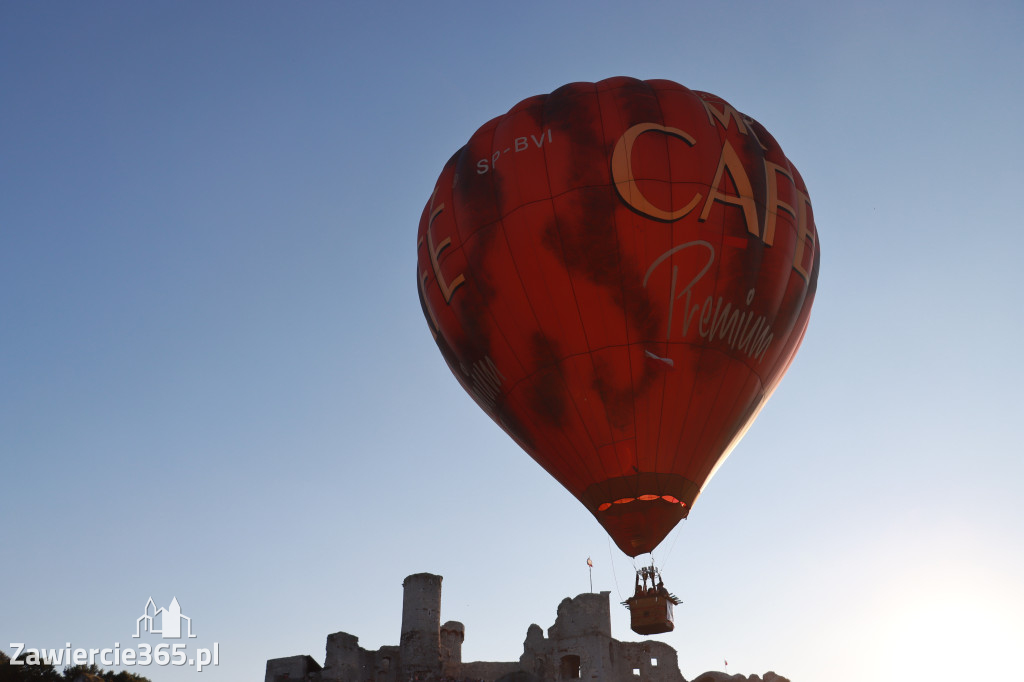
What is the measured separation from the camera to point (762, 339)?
16.1 metres

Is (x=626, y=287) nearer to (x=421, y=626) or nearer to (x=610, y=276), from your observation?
(x=610, y=276)

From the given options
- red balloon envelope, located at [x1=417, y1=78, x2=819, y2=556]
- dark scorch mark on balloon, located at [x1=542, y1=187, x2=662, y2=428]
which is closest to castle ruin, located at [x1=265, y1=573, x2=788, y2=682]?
red balloon envelope, located at [x1=417, y1=78, x2=819, y2=556]

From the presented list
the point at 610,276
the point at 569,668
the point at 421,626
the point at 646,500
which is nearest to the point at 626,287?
the point at 610,276

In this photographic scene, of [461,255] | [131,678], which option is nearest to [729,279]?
[461,255]

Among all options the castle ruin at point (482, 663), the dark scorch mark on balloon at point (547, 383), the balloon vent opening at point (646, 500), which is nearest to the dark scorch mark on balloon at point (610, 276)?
the dark scorch mark on balloon at point (547, 383)

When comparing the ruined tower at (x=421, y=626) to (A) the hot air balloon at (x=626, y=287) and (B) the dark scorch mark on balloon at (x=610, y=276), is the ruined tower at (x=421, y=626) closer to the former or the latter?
(A) the hot air balloon at (x=626, y=287)

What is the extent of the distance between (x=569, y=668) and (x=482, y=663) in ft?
12.9

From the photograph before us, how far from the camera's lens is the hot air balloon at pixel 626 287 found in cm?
1527

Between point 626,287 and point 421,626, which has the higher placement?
point 626,287

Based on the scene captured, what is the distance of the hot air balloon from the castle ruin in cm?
1738

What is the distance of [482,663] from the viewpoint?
112ft

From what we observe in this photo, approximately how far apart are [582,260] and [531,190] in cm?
159

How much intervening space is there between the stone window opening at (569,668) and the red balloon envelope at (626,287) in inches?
692

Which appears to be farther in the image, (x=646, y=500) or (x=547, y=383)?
(x=547, y=383)
